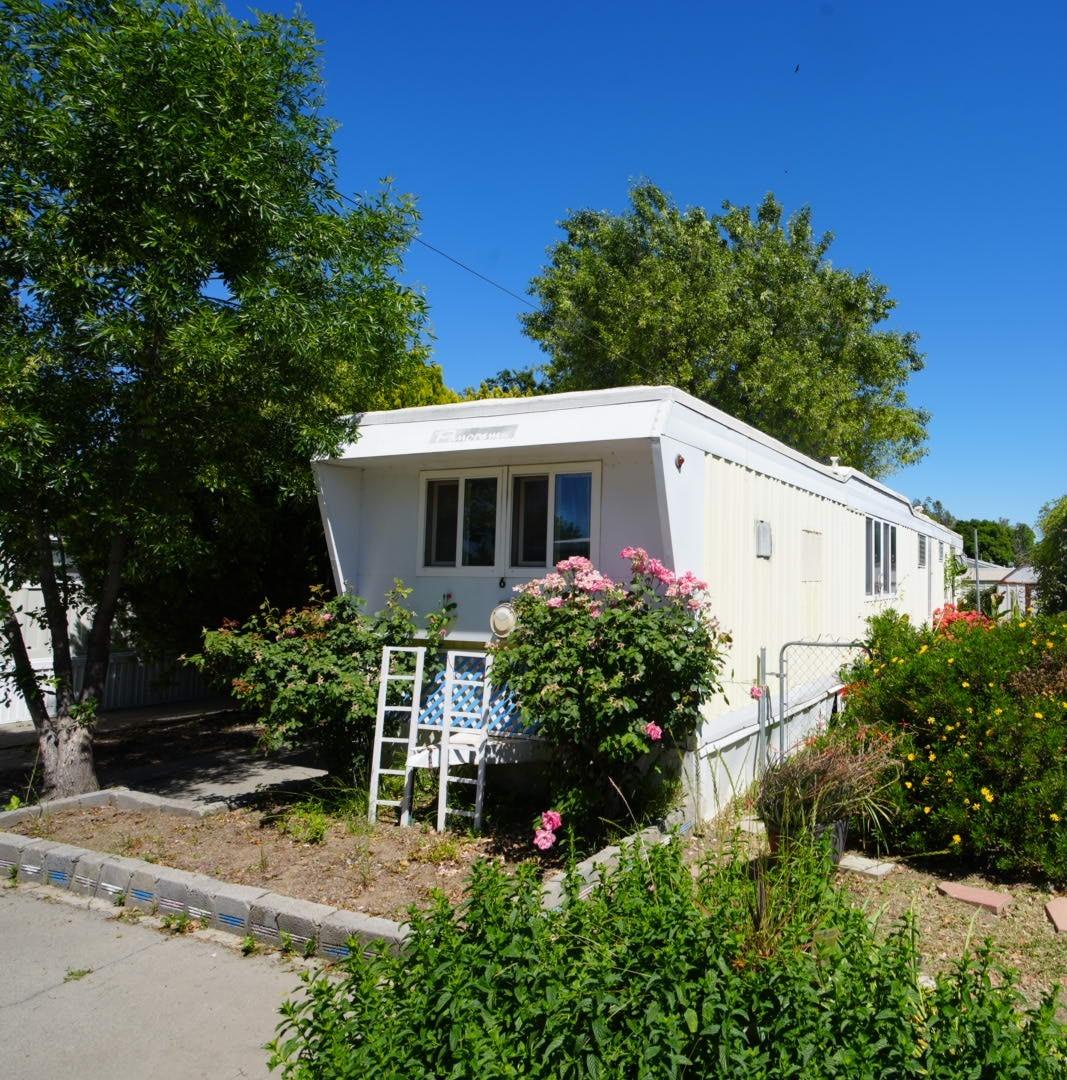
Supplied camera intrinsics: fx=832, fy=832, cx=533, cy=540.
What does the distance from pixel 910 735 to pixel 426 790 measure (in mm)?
3660

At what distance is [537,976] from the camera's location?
99.5 inches

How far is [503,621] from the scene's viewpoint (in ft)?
21.8

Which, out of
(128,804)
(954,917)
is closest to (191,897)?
(128,804)

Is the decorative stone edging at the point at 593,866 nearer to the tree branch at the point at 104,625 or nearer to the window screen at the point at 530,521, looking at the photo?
the window screen at the point at 530,521

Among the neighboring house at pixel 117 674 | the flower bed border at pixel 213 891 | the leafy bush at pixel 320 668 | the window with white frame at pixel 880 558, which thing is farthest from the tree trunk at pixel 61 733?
the window with white frame at pixel 880 558

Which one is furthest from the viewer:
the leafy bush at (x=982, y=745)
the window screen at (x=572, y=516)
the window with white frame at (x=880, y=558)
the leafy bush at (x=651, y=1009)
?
the window with white frame at (x=880, y=558)

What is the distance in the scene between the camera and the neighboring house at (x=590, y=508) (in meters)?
6.06

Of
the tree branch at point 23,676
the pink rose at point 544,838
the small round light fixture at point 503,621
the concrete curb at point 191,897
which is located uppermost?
the small round light fixture at point 503,621

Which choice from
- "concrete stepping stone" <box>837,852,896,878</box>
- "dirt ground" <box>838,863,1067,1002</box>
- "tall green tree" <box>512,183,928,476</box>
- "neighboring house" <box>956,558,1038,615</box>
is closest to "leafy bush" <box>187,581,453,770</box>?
"concrete stepping stone" <box>837,852,896,878</box>

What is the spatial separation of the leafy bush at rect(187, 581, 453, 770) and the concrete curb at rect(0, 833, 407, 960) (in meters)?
1.40

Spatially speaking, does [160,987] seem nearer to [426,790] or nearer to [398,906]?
[398,906]

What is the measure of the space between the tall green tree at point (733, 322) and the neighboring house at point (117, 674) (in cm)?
982

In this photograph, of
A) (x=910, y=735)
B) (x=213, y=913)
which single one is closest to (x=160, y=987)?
(x=213, y=913)

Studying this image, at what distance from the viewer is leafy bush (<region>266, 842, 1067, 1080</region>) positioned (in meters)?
2.21
